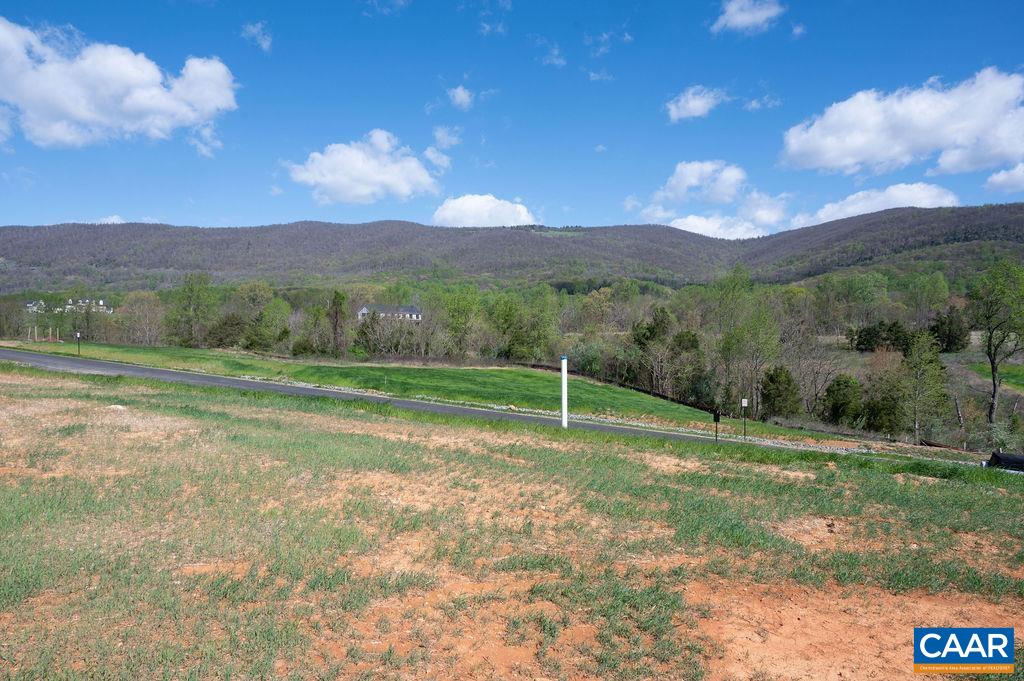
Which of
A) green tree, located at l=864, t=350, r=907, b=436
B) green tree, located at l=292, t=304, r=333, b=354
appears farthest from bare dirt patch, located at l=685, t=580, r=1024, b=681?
green tree, located at l=292, t=304, r=333, b=354

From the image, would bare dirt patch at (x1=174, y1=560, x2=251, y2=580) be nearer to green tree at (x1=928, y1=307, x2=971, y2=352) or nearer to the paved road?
the paved road

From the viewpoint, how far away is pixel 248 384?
34656 millimetres

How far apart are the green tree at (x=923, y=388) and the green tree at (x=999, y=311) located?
15.4ft

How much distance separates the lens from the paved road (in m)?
27.6

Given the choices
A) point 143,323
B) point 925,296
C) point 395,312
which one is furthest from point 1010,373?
point 143,323

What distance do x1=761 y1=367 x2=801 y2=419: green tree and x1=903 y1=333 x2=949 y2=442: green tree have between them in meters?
7.29

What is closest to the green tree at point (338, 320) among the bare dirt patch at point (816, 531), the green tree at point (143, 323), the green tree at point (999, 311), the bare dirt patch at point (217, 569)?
the green tree at point (143, 323)

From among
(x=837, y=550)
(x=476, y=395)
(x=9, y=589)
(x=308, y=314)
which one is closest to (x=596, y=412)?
(x=476, y=395)

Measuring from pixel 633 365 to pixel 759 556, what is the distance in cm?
5058

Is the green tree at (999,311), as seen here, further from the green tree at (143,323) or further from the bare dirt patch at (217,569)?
the green tree at (143,323)

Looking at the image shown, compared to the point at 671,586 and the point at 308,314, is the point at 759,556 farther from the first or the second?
the point at 308,314

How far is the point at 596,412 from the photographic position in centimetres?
3591

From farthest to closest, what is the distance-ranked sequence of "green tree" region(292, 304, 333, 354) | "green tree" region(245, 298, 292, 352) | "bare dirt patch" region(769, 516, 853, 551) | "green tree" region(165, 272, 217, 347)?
1. "green tree" region(165, 272, 217, 347)
2. "green tree" region(245, 298, 292, 352)
3. "green tree" region(292, 304, 333, 354)
4. "bare dirt patch" region(769, 516, 853, 551)
